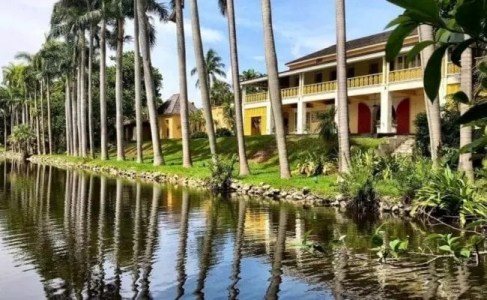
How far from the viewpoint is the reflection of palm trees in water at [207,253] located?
8.39 meters

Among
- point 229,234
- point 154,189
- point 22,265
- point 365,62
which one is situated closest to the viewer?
point 22,265

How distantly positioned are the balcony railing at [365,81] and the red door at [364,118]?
2.88m

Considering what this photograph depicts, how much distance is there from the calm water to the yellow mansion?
1659cm

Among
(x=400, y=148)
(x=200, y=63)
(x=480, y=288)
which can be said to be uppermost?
(x=200, y=63)

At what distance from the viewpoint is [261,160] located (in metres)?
33.1

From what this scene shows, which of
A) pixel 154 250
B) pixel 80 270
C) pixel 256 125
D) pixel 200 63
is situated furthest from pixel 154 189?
pixel 256 125

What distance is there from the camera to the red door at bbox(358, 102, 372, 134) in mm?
38219

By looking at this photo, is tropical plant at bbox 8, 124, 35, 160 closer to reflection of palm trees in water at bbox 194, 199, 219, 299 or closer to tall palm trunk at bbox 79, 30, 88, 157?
tall palm trunk at bbox 79, 30, 88, 157

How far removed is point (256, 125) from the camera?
155 feet

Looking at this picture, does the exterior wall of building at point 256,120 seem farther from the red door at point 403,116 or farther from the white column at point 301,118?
the red door at point 403,116

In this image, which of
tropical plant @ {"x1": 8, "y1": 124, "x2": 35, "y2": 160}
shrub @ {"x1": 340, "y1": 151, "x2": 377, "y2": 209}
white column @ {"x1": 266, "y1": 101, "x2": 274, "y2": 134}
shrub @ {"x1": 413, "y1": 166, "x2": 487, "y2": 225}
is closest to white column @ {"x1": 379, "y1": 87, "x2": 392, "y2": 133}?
white column @ {"x1": 266, "y1": 101, "x2": 274, "y2": 134}

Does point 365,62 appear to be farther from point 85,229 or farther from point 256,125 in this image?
point 85,229

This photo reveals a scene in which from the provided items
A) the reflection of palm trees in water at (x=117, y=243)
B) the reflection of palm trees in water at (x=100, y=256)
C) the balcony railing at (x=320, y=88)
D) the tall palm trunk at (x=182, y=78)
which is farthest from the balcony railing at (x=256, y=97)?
the reflection of palm trees in water at (x=100, y=256)

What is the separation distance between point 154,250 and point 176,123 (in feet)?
182
